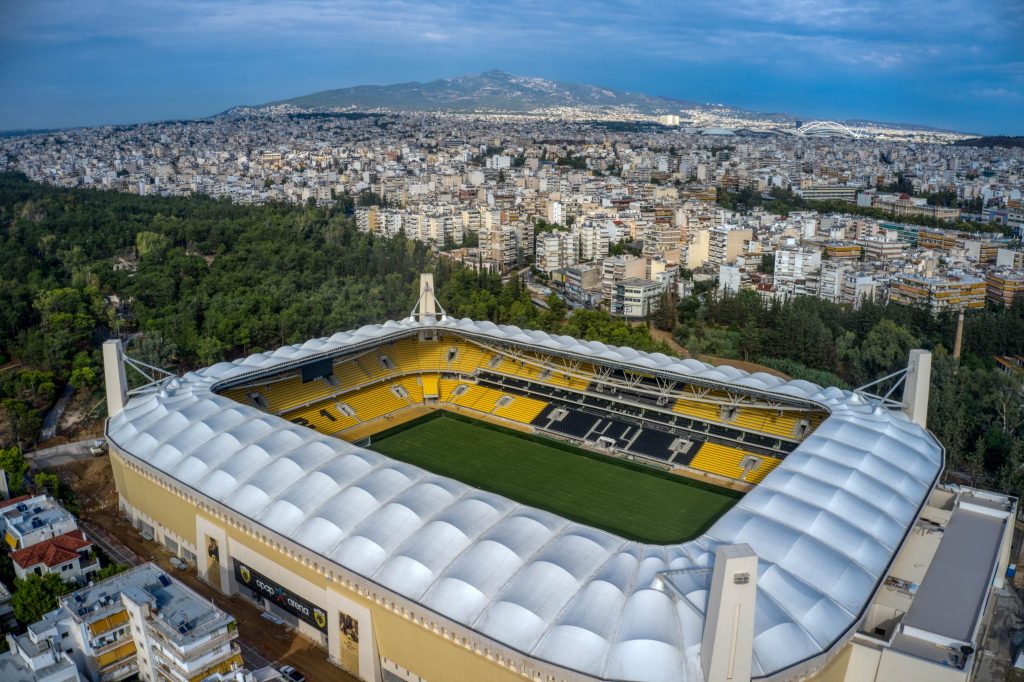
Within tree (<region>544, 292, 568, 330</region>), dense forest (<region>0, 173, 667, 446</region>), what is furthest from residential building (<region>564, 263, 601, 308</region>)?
dense forest (<region>0, 173, 667, 446</region>)

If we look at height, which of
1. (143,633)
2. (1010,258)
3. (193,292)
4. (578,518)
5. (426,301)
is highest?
(426,301)

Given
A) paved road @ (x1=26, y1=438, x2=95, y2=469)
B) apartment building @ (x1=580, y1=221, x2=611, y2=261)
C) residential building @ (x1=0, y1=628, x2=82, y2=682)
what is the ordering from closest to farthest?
residential building @ (x1=0, y1=628, x2=82, y2=682), paved road @ (x1=26, y1=438, x2=95, y2=469), apartment building @ (x1=580, y1=221, x2=611, y2=261)

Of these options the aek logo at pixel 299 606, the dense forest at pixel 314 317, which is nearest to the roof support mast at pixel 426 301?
the dense forest at pixel 314 317

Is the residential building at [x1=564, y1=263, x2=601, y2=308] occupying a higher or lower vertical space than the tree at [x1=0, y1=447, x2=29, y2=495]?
higher

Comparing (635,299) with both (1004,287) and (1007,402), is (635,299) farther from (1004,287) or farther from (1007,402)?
(1004,287)

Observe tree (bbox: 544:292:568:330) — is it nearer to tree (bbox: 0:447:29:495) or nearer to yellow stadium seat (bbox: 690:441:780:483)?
yellow stadium seat (bbox: 690:441:780:483)

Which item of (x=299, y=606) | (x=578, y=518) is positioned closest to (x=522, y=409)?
(x=578, y=518)
